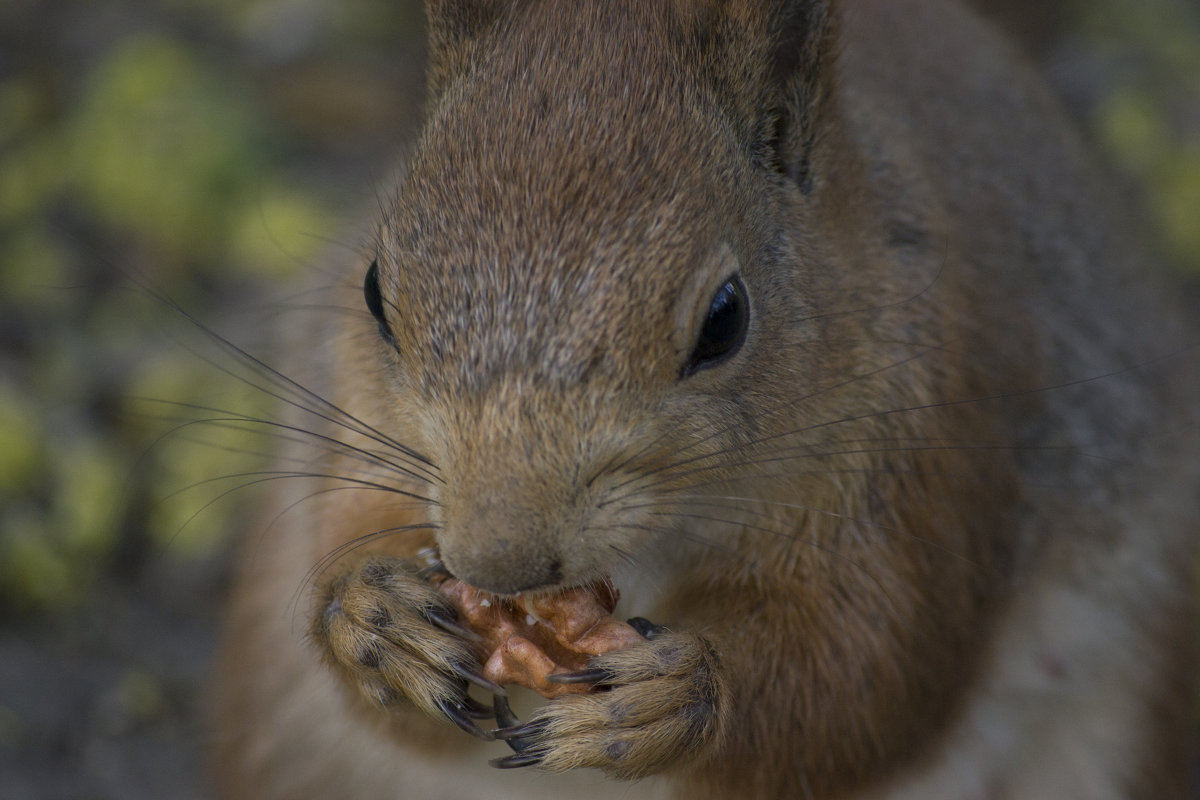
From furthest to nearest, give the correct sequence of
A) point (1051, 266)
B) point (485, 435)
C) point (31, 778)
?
point (31, 778) → point (1051, 266) → point (485, 435)

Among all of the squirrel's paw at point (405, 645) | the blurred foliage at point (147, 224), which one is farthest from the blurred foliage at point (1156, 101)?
the squirrel's paw at point (405, 645)

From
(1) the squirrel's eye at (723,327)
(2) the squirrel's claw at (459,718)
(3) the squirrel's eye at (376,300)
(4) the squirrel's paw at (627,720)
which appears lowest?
(4) the squirrel's paw at (627,720)

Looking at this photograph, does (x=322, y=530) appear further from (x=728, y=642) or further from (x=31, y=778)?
(x=31, y=778)

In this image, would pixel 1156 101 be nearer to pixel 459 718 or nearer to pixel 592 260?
pixel 592 260

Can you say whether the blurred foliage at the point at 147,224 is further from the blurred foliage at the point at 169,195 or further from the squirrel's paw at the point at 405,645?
the squirrel's paw at the point at 405,645

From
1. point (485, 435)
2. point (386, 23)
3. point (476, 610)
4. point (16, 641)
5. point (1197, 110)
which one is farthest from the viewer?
point (386, 23)

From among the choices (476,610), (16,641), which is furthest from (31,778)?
(476,610)

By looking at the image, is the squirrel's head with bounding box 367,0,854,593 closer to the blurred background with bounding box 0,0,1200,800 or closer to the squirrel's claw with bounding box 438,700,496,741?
Answer: the squirrel's claw with bounding box 438,700,496,741
